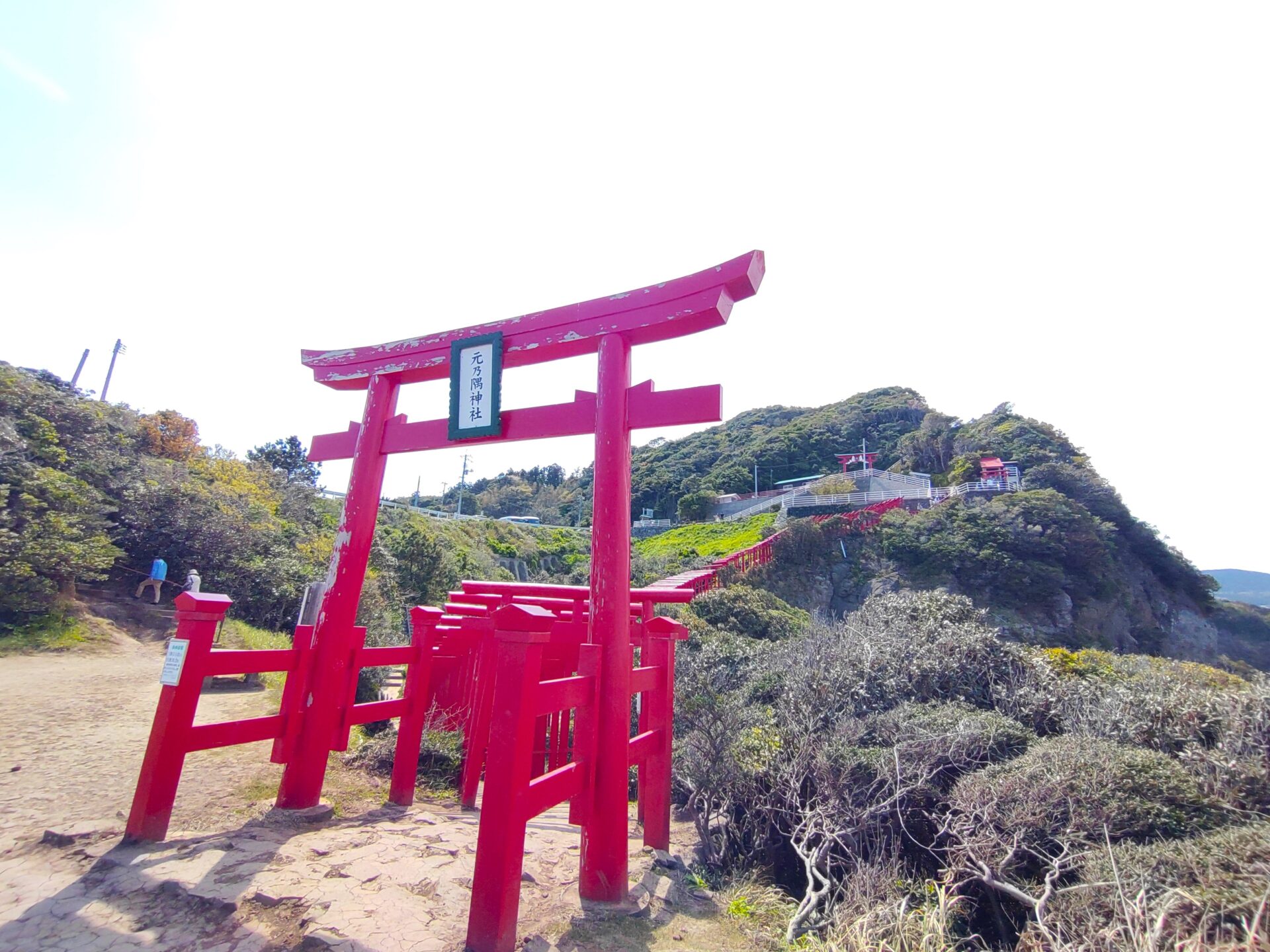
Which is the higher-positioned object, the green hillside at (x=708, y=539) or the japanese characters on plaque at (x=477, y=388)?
the green hillside at (x=708, y=539)

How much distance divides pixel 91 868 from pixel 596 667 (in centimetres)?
234

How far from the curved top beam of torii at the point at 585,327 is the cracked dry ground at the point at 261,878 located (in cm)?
284

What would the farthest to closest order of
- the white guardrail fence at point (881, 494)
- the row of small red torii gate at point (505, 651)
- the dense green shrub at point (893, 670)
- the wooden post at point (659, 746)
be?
the white guardrail fence at point (881, 494) → the dense green shrub at point (893, 670) → the wooden post at point (659, 746) → the row of small red torii gate at point (505, 651)

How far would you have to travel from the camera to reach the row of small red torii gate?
2396mm

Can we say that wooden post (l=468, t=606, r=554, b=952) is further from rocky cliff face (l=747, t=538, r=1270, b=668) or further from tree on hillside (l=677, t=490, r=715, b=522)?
tree on hillside (l=677, t=490, r=715, b=522)

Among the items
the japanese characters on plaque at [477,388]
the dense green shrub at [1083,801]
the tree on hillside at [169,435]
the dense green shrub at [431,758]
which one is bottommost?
the dense green shrub at [431,758]

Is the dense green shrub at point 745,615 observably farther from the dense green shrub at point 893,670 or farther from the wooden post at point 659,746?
the wooden post at point 659,746

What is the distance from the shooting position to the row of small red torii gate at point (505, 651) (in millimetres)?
2396

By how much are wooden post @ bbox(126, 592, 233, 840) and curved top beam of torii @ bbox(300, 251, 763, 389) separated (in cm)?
188

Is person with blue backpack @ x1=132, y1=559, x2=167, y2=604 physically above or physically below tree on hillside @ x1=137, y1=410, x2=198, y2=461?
below

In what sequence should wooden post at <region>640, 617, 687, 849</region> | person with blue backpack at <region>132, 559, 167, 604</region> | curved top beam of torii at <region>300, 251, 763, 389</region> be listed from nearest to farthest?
curved top beam of torii at <region>300, 251, 763, 389</region> < wooden post at <region>640, 617, 687, 849</region> < person with blue backpack at <region>132, 559, 167, 604</region>

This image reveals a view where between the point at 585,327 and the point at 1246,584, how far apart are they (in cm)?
10605

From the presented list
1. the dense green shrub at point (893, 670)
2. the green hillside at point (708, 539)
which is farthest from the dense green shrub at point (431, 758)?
the green hillside at point (708, 539)

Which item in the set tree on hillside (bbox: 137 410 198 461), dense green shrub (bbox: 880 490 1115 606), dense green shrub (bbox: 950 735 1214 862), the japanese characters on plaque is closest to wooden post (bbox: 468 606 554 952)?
the japanese characters on plaque
